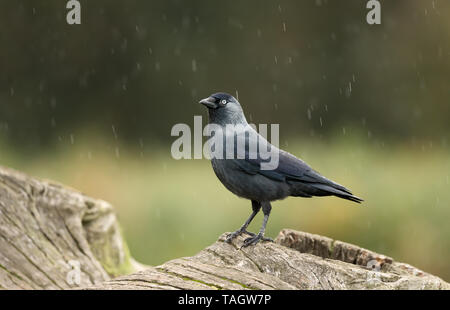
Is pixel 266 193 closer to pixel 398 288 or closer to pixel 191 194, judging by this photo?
pixel 398 288

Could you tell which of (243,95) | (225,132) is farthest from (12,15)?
(225,132)

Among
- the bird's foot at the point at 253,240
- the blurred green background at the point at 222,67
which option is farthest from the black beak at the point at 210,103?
the blurred green background at the point at 222,67

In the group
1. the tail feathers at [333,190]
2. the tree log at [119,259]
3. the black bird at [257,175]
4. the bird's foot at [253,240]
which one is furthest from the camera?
the tail feathers at [333,190]

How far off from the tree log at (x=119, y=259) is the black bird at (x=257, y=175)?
27 centimetres

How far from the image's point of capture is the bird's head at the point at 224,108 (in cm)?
397

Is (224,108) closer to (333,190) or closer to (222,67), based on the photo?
(333,190)

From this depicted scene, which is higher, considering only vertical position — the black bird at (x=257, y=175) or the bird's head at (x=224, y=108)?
the bird's head at (x=224, y=108)

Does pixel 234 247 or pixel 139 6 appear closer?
pixel 234 247

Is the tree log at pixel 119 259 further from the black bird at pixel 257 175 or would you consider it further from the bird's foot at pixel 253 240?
the black bird at pixel 257 175

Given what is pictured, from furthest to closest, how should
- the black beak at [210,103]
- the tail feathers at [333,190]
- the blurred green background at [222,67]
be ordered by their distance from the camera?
the blurred green background at [222,67] → the black beak at [210,103] → the tail feathers at [333,190]

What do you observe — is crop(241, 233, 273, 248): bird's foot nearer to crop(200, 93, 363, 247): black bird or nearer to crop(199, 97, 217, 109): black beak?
crop(200, 93, 363, 247): black bird

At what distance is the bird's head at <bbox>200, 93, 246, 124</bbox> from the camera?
13.0 feet

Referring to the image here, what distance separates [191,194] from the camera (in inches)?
272
